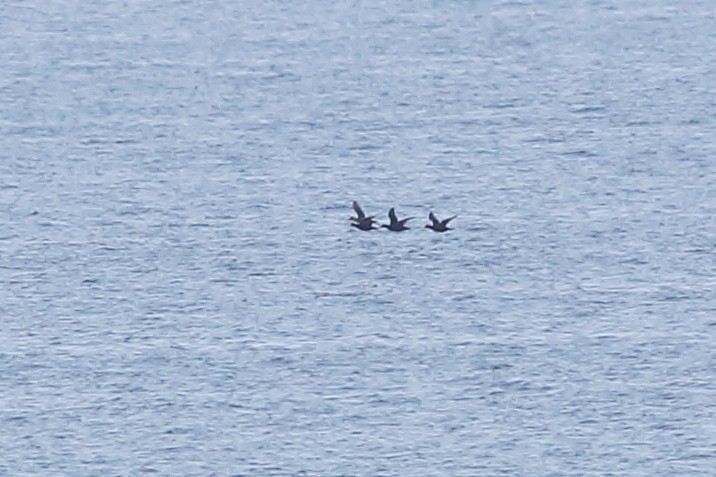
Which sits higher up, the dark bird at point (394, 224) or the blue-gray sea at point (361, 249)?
the dark bird at point (394, 224)

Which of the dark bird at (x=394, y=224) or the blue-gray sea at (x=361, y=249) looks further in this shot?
the dark bird at (x=394, y=224)

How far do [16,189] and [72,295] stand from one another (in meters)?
14.3

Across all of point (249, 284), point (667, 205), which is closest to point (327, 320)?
point (249, 284)

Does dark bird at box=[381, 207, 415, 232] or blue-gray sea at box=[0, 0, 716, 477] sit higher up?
dark bird at box=[381, 207, 415, 232]

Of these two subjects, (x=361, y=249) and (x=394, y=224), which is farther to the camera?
(x=361, y=249)

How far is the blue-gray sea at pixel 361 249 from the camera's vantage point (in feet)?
243

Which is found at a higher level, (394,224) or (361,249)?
(394,224)

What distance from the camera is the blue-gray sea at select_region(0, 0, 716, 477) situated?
74000mm

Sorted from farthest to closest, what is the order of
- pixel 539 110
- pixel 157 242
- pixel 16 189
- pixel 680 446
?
pixel 539 110 → pixel 16 189 → pixel 157 242 → pixel 680 446

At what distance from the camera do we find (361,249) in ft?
298

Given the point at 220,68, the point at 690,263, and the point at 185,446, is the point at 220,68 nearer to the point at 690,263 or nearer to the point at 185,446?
the point at 690,263

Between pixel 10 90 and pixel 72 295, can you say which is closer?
pixel 72 295

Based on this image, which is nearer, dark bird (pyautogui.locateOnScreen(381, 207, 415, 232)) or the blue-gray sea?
the blue-gray sea

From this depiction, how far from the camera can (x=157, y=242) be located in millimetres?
91438
